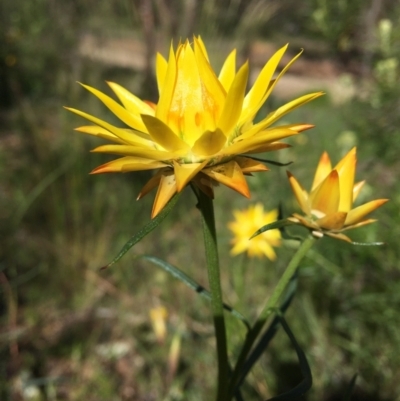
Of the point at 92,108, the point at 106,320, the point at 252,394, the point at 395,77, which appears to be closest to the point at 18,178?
the point at 92,108

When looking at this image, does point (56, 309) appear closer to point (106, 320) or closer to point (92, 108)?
point (106, 320)

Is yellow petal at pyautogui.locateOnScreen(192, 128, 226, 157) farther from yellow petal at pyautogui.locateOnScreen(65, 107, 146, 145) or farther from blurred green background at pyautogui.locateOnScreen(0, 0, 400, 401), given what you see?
blurred green background at pyautogui.locateOnScreen(0, 0, 400, 401)

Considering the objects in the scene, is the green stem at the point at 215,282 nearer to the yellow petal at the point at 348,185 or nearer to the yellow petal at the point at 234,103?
the yellow petal at the point at 234,103

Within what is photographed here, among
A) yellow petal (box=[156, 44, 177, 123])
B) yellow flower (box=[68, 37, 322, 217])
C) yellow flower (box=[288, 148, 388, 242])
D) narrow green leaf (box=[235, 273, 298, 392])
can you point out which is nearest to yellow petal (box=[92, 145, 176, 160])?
yellow flower (box=[68, 37, 322, 217])

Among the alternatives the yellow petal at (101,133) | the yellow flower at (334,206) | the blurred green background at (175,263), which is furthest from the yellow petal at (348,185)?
the blurred green background at (175,263)

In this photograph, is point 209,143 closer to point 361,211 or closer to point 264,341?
point 361,211
